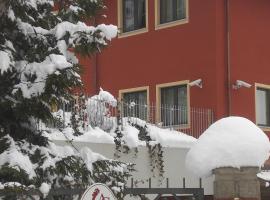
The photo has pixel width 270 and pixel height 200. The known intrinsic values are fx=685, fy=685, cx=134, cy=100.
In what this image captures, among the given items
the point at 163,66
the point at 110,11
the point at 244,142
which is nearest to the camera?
the point at 244,142

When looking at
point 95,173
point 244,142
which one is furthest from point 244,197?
point 95,173

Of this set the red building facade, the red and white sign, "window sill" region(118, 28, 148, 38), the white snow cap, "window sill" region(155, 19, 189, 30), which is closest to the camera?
the red and white sign

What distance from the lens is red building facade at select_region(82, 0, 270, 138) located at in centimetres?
2006

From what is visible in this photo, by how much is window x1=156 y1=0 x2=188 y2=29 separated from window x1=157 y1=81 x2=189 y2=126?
1.93m

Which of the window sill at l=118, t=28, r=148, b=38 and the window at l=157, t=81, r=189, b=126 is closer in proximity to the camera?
the window at l=157, t=81, r=189, b=126

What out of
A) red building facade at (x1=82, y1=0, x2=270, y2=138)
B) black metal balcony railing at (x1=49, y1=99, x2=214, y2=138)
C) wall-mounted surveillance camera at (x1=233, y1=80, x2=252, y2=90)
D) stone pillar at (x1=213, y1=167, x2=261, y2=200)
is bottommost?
stone pillar at (x1=213, y1=167, x2=261, y2=200)

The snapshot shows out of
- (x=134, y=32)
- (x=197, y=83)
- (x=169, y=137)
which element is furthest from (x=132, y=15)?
(x=169, y=137)

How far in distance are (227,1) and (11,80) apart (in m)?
13.5

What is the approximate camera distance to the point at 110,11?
2292cm

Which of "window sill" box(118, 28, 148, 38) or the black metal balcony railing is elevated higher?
"window sill" box(118, 28, 148, 38)

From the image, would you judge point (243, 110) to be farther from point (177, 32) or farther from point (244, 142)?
point (244, 142)

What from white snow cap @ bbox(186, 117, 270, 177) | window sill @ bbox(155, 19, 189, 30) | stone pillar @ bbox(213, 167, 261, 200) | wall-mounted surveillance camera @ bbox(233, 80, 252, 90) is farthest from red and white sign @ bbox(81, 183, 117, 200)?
window sill @ bbox(155, 19, 189, 30)

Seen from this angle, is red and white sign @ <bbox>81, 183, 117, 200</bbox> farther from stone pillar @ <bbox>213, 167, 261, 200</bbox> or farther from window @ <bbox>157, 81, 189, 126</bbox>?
window @ <bbox>157, 81, 189, 126</bbox>

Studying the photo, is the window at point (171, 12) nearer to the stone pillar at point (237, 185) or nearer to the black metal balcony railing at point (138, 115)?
the black metal balcony railing at point (138, 115)
